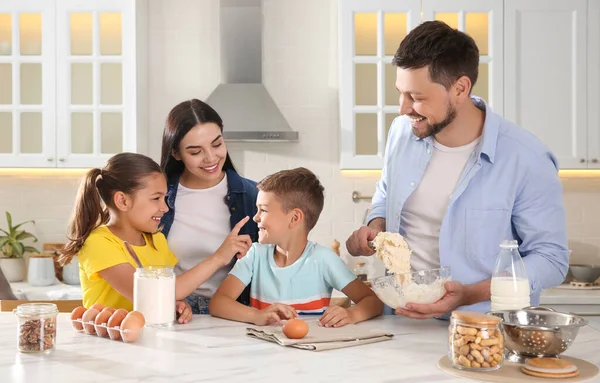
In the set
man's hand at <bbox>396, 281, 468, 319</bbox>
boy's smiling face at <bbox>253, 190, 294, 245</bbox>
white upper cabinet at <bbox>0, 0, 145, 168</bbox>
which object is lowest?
man's hand at <bbox>396, 281, 468, 319</bbox>

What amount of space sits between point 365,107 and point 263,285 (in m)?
2.29

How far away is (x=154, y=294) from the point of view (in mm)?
1997

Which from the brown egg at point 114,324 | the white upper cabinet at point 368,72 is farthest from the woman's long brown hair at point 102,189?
the white upper cabinet at point 368,72

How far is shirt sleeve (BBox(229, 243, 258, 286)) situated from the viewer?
7.73 feet

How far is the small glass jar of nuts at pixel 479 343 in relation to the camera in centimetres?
156

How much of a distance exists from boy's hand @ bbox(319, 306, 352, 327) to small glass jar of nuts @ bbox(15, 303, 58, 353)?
2.30 ft

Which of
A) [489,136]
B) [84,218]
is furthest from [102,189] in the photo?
[489,136]

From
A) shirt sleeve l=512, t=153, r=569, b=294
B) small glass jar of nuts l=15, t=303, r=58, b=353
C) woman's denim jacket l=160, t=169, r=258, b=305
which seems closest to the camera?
small glass jar of nuts l=15, t=303, r=58, b=353

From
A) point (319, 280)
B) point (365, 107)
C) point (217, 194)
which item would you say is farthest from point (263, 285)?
point (365, 107)

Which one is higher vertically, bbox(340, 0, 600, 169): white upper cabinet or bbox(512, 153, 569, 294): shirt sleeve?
bbox(340, 0, 600, 169): white upper cabinet

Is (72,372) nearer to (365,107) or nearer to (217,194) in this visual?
(217,194)

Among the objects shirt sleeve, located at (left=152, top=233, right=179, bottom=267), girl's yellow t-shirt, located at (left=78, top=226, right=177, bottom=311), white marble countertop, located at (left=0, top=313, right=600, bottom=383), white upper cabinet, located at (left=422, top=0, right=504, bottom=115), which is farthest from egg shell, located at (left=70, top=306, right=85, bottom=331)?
white upper cabinet, located at (left=422, top=0, right=504, bottom=115)

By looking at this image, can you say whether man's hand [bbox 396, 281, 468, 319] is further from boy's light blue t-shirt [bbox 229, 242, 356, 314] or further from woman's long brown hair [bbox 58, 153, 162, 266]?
woman's long brown hair [bbox 58, 153, 162, 266]

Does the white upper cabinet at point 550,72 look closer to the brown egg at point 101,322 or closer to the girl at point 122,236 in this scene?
the girl at point 122,236
